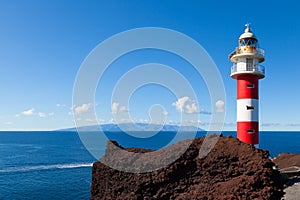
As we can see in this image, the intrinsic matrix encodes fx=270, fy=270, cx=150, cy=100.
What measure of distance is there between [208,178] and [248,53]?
13214 mm

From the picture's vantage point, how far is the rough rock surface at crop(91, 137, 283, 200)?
900 cm

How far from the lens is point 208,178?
9.77 m

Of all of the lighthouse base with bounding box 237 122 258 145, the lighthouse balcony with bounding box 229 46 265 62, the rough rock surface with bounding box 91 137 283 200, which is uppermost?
the lighthouse balcony with bounding box 229 46 265 62

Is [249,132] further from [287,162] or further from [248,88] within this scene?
[287,162]

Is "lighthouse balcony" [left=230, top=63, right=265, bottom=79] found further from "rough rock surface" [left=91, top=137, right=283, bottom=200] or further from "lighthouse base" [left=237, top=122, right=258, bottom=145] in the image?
"rough rock surface" [left=91, top=137, right=283, bottom=200]

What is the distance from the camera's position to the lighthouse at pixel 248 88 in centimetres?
1942

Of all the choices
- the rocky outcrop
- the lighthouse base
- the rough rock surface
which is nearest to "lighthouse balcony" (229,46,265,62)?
the lighthouse base

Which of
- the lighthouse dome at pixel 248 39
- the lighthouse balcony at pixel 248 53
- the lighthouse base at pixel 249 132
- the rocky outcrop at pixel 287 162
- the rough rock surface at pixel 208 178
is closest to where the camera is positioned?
the rough rock surface at pixel 208 178

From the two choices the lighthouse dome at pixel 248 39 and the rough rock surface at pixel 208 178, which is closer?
the rough rock surface at pixel 208 178

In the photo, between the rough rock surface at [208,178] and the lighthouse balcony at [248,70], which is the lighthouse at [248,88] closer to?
the lighthouse balcony at [248,70]

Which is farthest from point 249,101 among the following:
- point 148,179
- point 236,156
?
point 148,179

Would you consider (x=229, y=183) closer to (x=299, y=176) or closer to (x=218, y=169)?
(x=218, y=169)

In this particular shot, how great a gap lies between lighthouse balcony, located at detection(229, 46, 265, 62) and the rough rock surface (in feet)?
37.0

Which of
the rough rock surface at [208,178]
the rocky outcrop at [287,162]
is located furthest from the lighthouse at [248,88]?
the rough rock surface at [208,178]
